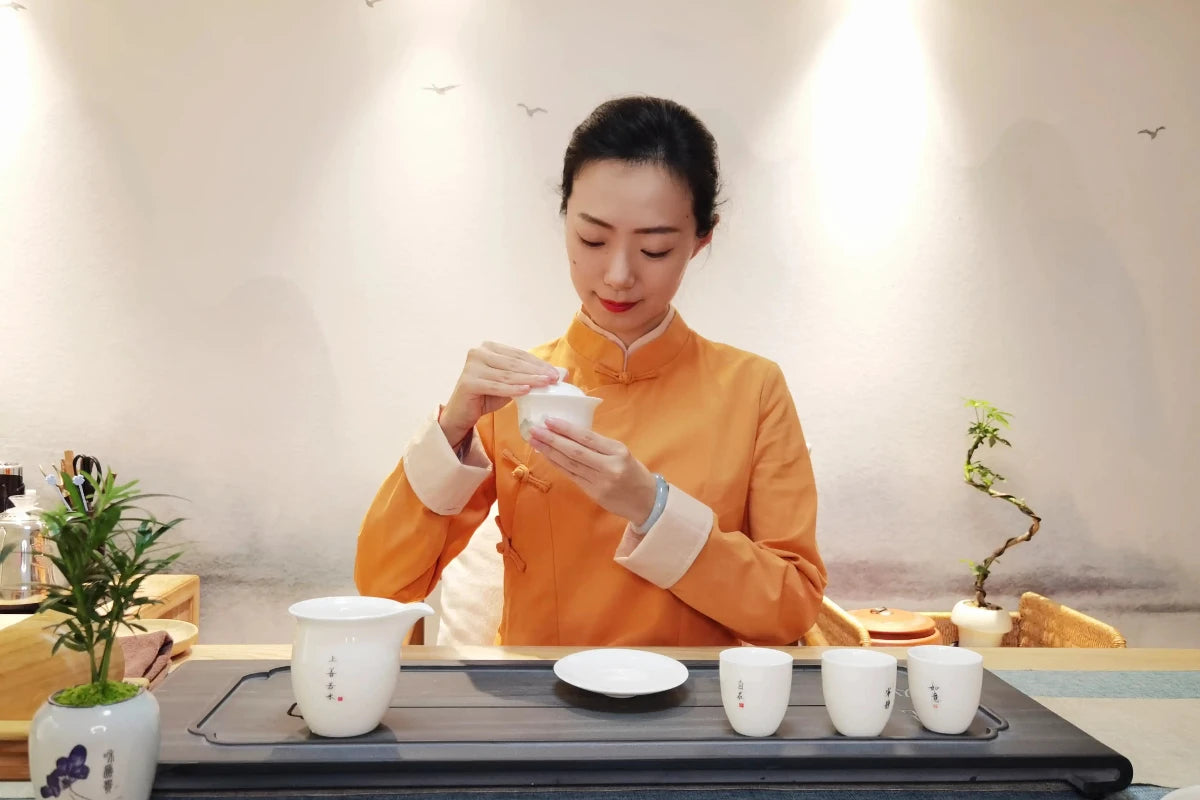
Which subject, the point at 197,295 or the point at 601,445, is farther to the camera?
the point at 197,295

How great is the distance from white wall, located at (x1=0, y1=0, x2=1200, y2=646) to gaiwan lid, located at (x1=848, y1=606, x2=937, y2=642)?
1.11 ft

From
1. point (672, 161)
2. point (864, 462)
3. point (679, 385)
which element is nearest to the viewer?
point (672, 161)

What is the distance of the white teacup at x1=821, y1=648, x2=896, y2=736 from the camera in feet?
3.04

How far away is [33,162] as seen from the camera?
2.65m

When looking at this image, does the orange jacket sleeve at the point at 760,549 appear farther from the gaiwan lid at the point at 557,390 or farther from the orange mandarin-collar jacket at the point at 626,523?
the gaiwan lid at the point at 557,390

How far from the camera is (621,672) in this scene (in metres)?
1.12

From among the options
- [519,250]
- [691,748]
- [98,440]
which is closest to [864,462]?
[519,250]

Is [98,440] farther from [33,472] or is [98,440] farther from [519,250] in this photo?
[519,250]

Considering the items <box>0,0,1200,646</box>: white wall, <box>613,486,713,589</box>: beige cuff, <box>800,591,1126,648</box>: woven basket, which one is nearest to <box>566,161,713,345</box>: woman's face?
<box>613,486,713,589</box>: beige cuff

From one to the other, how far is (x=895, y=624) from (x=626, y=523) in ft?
4.08

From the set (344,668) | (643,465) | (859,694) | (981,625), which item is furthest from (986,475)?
(344,668)

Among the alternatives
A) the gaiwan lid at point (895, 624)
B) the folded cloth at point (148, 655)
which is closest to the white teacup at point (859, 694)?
the folded cloth at point (148, 655)

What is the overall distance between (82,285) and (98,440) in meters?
0.45

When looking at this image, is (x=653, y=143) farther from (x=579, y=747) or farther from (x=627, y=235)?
(x=579, y=747)
